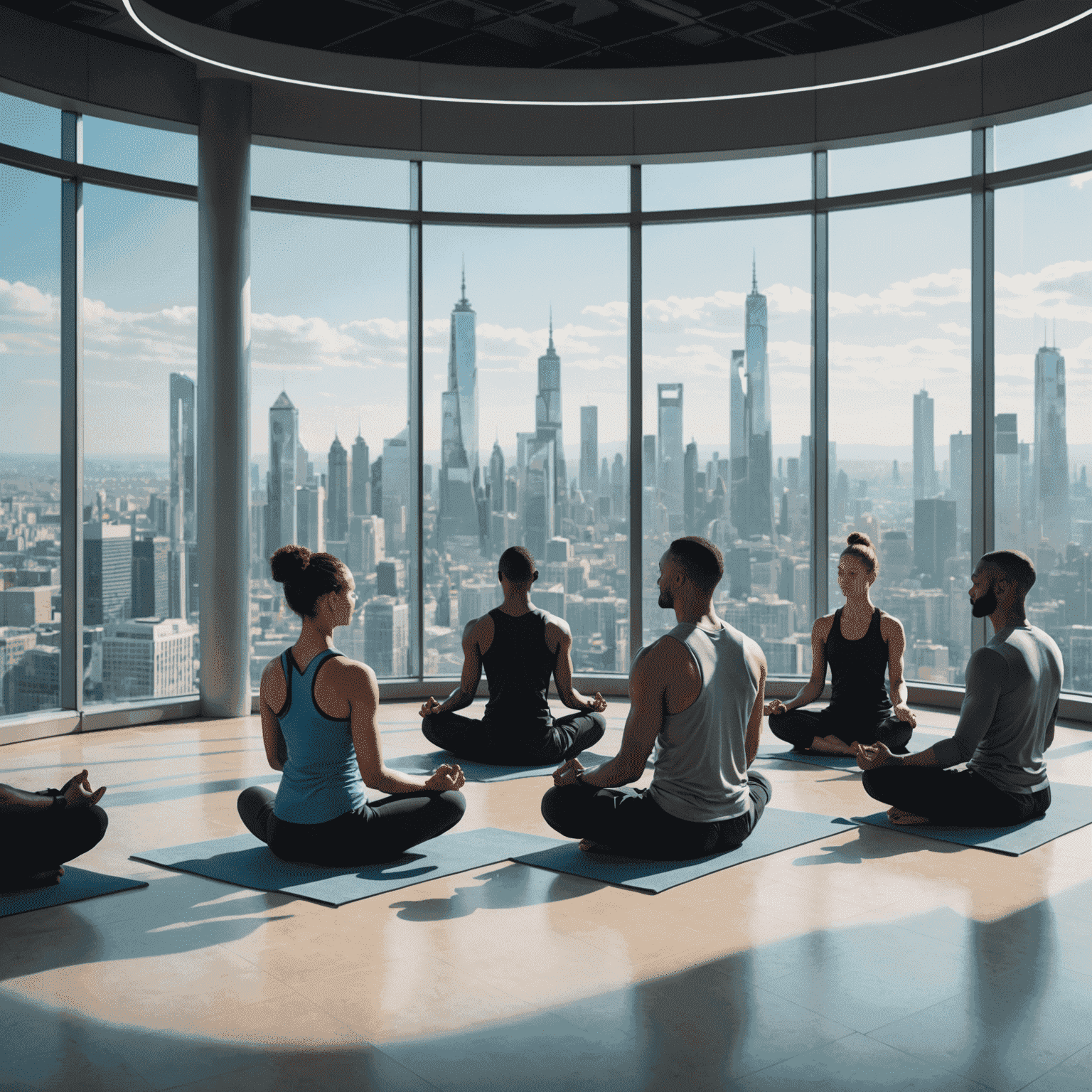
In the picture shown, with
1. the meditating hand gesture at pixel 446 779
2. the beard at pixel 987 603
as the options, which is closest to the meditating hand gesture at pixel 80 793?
the meditating hand gesture at pixel 446 779

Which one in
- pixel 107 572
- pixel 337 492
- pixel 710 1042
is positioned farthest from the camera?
pixel 337 492

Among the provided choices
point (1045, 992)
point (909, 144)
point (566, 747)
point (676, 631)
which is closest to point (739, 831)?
point (676, 631)

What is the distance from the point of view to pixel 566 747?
602 cm

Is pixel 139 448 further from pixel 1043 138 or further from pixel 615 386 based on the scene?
pixel 1043 138

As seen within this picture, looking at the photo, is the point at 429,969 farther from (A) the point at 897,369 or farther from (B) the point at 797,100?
(B) the point at 797,100

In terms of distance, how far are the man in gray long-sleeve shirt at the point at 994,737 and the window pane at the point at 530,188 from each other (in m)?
4.63

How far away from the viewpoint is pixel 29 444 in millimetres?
6895

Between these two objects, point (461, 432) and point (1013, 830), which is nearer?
point (1013, 830)

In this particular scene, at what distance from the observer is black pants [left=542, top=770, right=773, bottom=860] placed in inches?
159

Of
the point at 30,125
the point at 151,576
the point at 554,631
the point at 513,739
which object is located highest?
the point at 30,125

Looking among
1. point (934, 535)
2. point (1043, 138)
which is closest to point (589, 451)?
point (934, 535)

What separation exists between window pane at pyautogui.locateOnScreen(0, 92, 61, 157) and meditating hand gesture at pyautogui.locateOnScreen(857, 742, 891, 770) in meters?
5.59

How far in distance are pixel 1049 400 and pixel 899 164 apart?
72.7 inches

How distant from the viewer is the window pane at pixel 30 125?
6742mm
